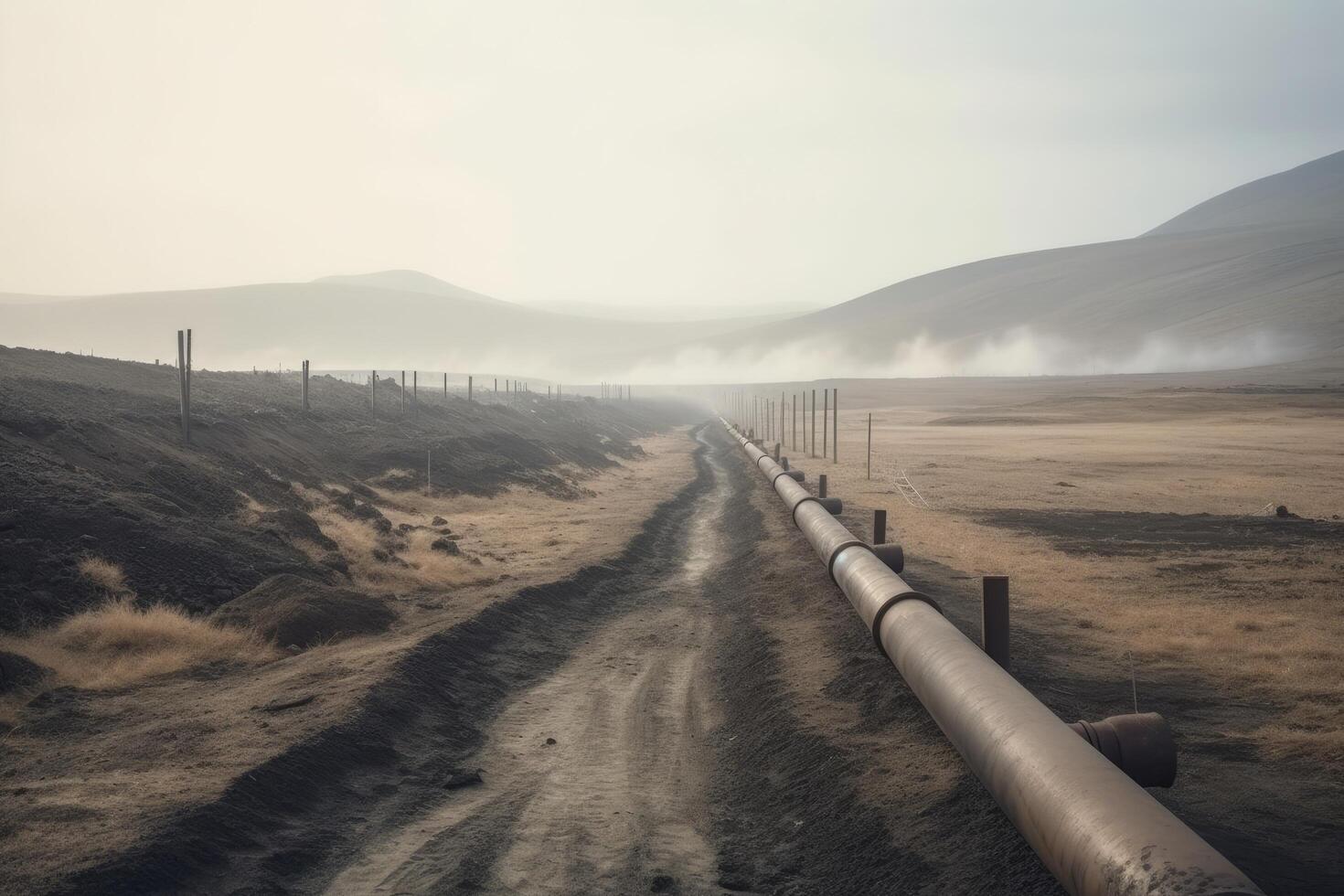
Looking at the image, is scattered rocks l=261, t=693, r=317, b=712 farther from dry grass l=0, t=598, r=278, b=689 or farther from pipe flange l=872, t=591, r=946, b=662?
pipe flange l=872, t=591, r=946, b=662

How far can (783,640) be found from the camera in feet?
49.2

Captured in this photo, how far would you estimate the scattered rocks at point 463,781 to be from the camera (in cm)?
962

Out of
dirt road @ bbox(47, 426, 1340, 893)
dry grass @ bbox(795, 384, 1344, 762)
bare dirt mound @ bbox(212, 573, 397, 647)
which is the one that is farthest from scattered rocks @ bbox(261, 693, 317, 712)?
dry grass @ bbox(795, 384, 1344, 762)

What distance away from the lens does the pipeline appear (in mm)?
5402

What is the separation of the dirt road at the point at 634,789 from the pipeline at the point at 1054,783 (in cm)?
57

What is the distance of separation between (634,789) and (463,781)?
5.43 feet

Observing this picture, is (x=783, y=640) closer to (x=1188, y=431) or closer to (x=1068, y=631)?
(x=1068, y=631)

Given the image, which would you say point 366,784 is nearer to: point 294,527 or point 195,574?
point 195,574

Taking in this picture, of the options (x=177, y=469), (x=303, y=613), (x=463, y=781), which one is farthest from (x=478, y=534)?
(x=463, y=781)

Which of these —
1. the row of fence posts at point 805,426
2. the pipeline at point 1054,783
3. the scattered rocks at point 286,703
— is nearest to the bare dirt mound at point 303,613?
the scattered rocks at point 286,703

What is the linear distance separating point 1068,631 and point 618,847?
29.2 ft

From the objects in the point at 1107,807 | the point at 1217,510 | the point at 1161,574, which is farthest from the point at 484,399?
the point at 1107,807

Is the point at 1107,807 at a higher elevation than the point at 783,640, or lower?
higher

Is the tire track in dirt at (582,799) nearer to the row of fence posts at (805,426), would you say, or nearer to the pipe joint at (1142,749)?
the pipe joint at (1142,749)
